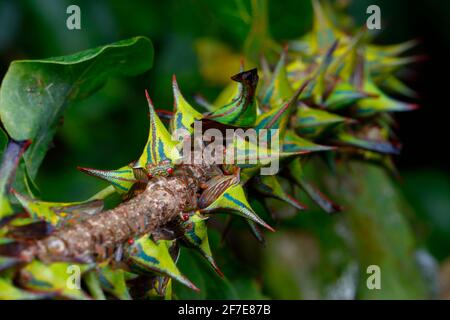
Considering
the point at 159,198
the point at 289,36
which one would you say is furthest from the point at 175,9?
the point at 159,198

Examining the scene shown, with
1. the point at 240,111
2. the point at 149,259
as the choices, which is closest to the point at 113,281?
the point at 149,259

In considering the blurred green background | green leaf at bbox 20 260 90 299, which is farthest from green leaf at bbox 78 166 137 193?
the blurred green background

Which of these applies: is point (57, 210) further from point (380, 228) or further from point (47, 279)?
point (380, 228)

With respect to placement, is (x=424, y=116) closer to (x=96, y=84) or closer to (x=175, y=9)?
(x=175, y=9)

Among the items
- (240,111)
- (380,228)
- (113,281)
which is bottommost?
(380,228)

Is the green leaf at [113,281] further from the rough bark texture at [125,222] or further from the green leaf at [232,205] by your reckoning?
the green leaf at [232,205]

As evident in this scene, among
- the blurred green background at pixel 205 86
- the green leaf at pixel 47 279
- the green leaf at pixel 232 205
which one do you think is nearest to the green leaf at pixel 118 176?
the green leaf at pixel 232 205
